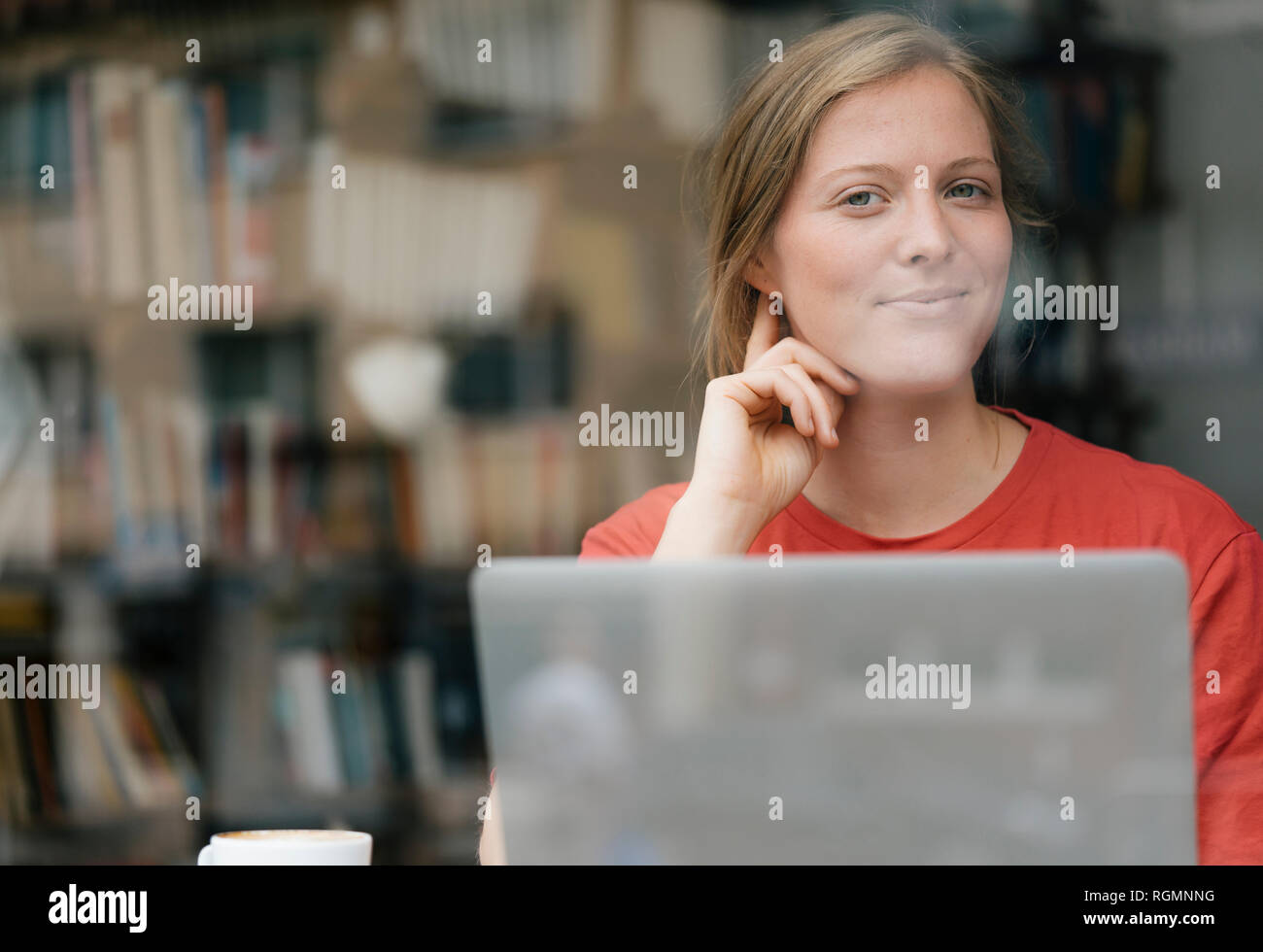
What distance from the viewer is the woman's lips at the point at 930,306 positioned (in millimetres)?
1254

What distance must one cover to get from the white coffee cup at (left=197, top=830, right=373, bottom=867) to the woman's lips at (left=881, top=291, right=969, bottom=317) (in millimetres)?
679

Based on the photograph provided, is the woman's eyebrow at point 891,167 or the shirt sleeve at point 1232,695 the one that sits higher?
the woman's eyebrow at point 891,167

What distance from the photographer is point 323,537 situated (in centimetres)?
165

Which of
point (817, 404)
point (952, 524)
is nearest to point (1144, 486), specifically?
point (952, 524)

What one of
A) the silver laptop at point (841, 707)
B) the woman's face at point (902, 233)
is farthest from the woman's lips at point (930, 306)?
the silver laptop at point (841, 707)

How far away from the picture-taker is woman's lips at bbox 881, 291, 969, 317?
125 cm

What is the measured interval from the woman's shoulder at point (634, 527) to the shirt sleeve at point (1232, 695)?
0.50 metres

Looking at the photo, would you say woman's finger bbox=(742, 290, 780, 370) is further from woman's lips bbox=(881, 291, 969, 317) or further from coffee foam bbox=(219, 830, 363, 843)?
coffee foam bbox=(219, 830, 363, 843)

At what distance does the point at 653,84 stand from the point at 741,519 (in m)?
0.54

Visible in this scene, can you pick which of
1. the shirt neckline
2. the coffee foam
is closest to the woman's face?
the shirt neckline

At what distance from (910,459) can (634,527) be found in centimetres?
29

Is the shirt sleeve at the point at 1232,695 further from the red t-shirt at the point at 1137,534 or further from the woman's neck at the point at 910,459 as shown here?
the woman's neck at the point at 910,459
